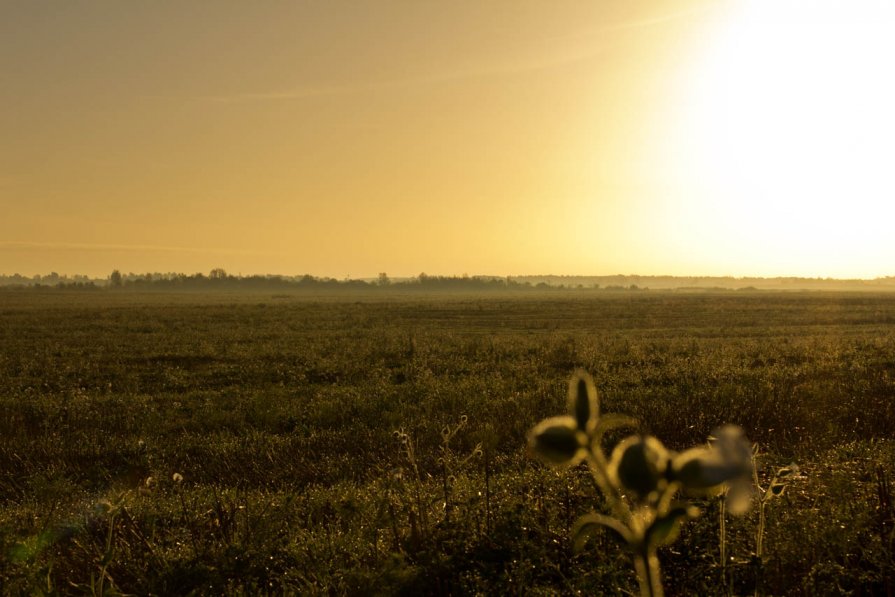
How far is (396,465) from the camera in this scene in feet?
23.3

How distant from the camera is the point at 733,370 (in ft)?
43.6

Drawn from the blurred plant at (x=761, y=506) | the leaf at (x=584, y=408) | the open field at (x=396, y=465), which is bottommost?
the open field at (x=396, y=465)

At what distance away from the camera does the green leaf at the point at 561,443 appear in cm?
97

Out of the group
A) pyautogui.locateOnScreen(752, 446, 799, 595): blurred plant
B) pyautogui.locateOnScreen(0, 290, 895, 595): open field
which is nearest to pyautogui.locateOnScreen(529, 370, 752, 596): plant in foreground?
pyautogui.locateOnScreen(752, 446, 799, 595): blurred plant

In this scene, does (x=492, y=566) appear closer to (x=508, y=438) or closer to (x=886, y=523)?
(x=886, y=523)

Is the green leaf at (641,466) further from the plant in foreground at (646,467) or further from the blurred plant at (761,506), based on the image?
the blurred plant at (761,506)

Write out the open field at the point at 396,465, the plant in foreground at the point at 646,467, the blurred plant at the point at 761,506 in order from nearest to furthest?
the plant in foreground at the point at 646,467 → the blurred plant at the point at 761,506 → the open field at the point at 396,465

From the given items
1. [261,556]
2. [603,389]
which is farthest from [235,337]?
[261,556]

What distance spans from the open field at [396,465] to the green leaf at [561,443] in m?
1.78

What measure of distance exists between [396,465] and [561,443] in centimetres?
638

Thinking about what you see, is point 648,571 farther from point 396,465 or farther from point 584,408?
point 396,465

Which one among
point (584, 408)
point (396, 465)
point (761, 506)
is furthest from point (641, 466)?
point (396, 465)

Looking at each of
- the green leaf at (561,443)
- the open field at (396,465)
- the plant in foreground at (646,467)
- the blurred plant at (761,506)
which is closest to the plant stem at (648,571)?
the plant in foreground at (646,467)

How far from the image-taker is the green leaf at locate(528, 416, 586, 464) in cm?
97
